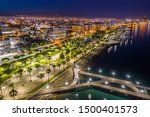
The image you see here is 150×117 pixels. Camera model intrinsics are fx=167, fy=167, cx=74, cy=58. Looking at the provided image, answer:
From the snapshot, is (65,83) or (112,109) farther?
(65,83)

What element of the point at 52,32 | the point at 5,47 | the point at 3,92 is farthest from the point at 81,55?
the point at 52,32

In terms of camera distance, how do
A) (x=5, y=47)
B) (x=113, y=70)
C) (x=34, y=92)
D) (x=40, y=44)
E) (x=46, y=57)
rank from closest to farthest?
(x=34, y=92) < (x=113, y=70) < (x=46, y=57) < (x=5, y=47) < (x=40, y=44)

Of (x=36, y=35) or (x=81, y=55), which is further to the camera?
(x=36, y=35)

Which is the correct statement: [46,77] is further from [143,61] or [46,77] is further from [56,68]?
[143,61]

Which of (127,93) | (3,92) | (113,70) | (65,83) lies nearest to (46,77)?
(65,83)

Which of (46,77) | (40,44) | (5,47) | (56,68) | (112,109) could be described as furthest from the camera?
(40,44)

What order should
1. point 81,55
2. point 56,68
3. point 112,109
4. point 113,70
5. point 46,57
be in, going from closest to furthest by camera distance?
1. point 112,109
2. point 56,68
3. point 113,70
4. point 46,57
5. point 81,55

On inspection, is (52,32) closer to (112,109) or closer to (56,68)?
(56,68)

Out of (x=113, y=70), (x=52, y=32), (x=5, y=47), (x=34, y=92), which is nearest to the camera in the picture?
(x=34, y=92)

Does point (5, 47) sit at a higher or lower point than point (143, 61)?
higher
